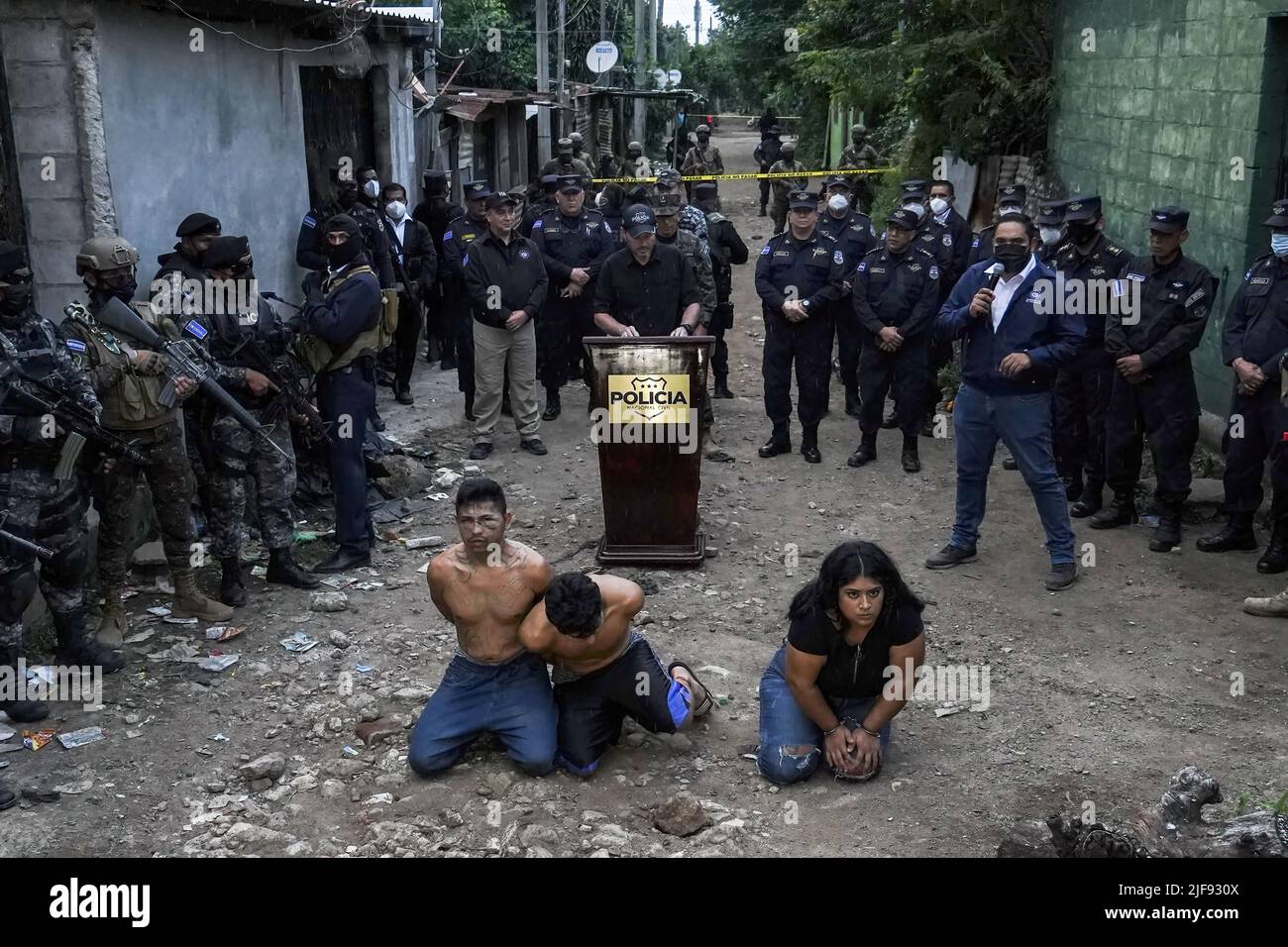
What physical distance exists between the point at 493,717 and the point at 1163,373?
4.69 metres

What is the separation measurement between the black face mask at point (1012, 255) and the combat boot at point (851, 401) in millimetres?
3669

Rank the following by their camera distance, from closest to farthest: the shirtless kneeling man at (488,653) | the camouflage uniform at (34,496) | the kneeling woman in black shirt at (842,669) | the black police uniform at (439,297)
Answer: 1. the kneeling woman in black shirt at (842,669)
2. the shirtless kneeling man at (488,653)
3. the camouflage uniform at (34,496)
4. the black police uniform at (439,297)

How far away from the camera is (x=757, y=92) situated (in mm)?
38469

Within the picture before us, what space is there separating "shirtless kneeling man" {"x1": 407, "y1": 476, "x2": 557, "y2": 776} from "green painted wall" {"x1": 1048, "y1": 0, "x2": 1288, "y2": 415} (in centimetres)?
602

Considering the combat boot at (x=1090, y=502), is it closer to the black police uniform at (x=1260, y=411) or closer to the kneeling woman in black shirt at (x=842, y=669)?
the black police uniform at (x=1260, y=411)

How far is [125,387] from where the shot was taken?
6191 mm

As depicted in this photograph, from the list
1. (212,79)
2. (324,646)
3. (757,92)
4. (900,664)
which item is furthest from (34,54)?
(757,92)

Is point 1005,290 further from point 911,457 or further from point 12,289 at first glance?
point 12,289

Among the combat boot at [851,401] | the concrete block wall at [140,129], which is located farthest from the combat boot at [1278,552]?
the concrete block wall at [140,129]

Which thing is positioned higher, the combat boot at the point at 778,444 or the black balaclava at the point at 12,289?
the black balaclava at the point at 12,289

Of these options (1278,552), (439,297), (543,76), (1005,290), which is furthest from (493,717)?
(543,76)

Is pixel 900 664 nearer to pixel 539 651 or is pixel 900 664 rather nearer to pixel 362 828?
pixel 539 651

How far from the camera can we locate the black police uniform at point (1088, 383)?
26.2 feet

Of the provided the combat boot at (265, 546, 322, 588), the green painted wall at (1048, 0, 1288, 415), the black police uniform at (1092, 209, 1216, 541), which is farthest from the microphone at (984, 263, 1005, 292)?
the combat boot at (265, 546, 322, 588)
